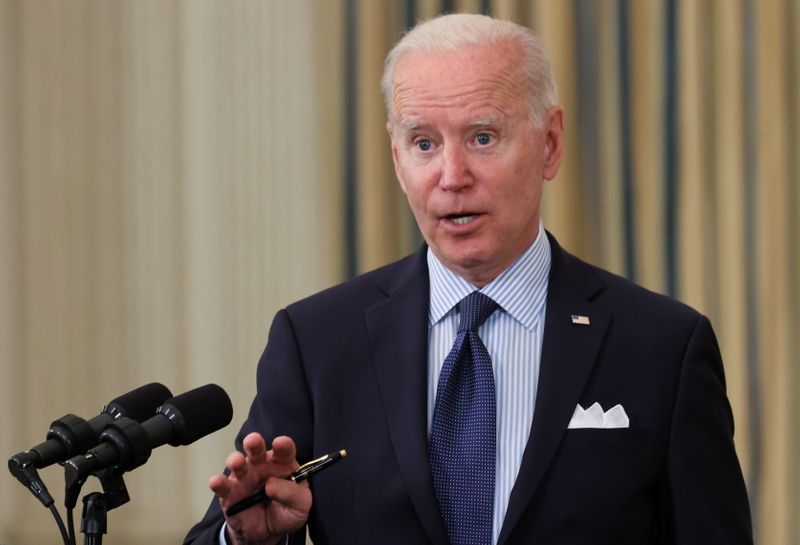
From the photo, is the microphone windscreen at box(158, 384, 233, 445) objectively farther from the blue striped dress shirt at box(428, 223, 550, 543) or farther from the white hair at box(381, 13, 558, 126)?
the white hair at box(381, 13, 558, 126)

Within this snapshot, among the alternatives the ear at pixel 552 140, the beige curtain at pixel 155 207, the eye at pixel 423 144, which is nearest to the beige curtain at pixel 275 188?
the beige curtain at pixel 155 207

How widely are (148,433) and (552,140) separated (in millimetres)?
1028

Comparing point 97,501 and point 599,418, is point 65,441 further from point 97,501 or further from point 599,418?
point 599,418

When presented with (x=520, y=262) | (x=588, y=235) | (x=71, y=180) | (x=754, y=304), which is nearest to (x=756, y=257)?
(x=754, y=304)

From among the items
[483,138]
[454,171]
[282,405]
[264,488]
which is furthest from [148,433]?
[483,138]

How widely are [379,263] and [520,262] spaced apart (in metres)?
1.67

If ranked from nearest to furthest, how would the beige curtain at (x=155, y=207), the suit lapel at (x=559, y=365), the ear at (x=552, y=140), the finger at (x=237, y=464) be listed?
the finger at (x=237, y=464) → the suit lapel at (x=559, y=365) → the ear at (x=552, y=140) → the beige curtain at (x=155, y=207)

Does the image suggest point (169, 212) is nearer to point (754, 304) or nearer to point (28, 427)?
point (28, 427)

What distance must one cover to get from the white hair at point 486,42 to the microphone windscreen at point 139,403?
720mm

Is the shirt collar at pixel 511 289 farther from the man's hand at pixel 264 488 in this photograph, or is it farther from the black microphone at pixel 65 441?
the black microphone at pixel 65 441

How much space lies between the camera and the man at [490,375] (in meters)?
2.10

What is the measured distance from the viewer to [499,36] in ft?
7.36

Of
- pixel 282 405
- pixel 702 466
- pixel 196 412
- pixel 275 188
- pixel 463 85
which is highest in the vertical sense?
pixel 463 85

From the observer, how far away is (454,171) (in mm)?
2146
